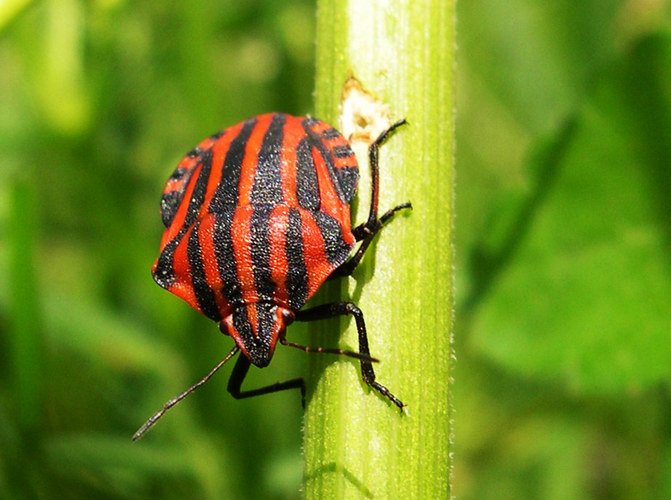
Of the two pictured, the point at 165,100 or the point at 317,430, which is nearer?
the point at 317,430

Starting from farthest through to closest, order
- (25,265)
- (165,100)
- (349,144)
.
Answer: (165,100)
(25,265)
(349,144)

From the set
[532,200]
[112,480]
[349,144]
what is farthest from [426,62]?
[112,480]


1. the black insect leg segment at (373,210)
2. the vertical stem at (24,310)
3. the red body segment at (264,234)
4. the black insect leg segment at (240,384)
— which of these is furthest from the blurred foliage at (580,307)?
the vertical stem at (24,310)

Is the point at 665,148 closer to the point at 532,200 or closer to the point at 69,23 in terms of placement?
the point at 532,200

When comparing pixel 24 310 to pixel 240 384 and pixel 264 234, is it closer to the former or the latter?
pixel 240 384

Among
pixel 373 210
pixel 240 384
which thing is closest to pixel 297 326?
Answer: pixel 240 384

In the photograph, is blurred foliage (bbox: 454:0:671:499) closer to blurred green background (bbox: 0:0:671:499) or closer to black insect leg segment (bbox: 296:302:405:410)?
blurred green background (bbox: 0:0:671:499)

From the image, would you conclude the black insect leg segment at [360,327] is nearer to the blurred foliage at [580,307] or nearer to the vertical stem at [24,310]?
Answer: the blurred foliage at [580,307]
